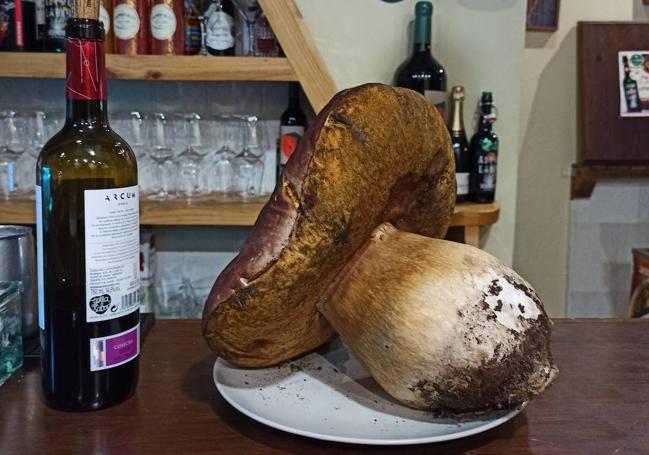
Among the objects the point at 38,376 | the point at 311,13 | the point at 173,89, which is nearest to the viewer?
the point at 38,376

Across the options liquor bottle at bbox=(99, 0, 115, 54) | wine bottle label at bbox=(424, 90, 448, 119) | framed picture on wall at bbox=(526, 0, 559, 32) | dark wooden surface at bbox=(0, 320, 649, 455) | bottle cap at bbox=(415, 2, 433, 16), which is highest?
framed picture on wall at bbox=(526, 0, 559, 32)

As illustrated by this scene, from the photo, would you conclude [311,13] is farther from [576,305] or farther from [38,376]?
[576,305]

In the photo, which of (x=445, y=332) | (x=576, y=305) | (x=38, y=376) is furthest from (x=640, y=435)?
(x=576, y=305)

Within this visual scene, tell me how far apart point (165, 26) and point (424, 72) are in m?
0.58

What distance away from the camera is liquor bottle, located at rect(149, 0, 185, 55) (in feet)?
4.54

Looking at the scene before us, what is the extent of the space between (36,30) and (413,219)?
1.13m

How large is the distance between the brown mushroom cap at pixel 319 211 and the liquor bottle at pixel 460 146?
99 cm

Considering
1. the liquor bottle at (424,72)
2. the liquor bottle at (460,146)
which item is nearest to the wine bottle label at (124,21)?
the liquor bottle at (424,72)

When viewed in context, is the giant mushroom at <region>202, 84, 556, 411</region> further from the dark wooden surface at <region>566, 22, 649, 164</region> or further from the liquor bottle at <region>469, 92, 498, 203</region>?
the dark wooden surface at <region>566, 22, 649, 164</region>

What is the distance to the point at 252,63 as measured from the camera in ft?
4.35

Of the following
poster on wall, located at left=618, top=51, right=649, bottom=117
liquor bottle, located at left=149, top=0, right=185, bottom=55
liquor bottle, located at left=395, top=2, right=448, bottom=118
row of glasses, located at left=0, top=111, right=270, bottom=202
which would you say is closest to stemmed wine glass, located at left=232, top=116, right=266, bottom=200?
row of glasses, located at left=0, top=111, right=270, bottom=202

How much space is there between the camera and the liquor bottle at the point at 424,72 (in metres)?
1.48

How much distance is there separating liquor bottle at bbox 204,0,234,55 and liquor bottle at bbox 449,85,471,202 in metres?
0.53

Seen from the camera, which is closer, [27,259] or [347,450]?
[347,450]
